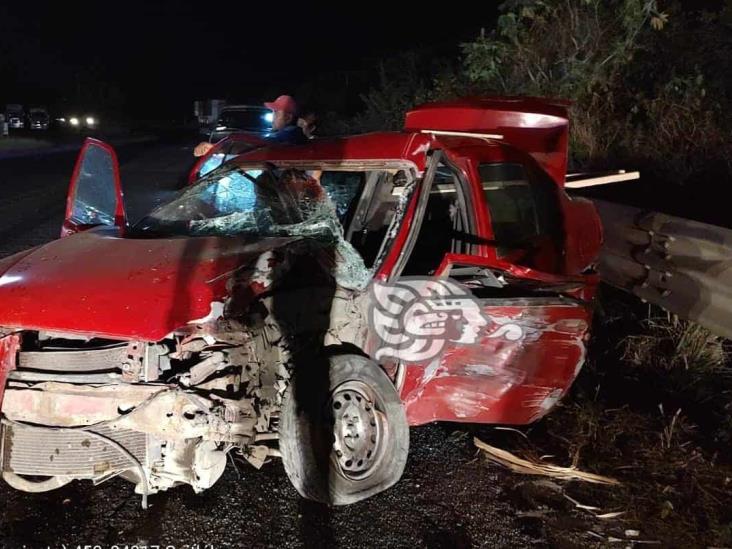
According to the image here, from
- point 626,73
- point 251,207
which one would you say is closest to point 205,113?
point 626,73

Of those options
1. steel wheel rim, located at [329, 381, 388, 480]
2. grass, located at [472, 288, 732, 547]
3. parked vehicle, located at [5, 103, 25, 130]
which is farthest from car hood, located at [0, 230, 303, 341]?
parked vehicle, located at [5, 103, 25, 130]

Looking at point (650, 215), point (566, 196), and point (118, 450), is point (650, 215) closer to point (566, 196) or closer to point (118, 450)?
point (566, 196)

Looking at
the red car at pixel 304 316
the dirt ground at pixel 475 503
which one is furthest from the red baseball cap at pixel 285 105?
the dirt ground at pixel 475 503

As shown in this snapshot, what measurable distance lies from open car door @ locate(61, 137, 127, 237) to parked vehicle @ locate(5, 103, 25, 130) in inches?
1691

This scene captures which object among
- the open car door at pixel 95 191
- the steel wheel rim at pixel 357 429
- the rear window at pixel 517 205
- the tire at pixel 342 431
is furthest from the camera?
the open car door at pixel 95 191

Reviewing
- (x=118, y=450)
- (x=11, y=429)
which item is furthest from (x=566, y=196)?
(x=11, y=429)

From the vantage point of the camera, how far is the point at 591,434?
374 centimetres

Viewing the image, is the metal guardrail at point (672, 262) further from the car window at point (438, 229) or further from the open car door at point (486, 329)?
the car window at point (438, 229)

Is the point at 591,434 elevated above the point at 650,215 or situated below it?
below

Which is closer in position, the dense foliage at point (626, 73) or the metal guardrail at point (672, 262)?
the metal guardrail at point (672, 262)

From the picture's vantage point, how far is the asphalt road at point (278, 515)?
2760 millimetres

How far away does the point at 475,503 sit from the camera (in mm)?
3150

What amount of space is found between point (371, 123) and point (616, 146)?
1084cm

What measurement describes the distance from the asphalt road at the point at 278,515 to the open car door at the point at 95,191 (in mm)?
1747
